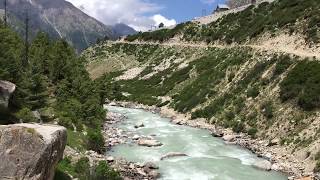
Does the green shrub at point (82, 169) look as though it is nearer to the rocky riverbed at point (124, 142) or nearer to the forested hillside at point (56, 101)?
the forested hillside at point (56, 101)

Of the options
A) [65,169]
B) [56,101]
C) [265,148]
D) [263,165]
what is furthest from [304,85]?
[65,169]

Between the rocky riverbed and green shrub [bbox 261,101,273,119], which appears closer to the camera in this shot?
the rocky riverbed

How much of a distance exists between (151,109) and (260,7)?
4365cm

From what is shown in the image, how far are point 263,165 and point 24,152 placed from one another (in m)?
23.1

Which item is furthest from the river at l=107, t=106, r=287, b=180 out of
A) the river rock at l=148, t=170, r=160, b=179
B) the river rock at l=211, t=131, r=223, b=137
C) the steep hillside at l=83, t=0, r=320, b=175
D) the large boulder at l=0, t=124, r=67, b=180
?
the large boulder at l=0, t=124, r=67, b=180

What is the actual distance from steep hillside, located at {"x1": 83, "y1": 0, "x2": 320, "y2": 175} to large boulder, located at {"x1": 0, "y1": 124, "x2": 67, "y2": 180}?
75.5 feet

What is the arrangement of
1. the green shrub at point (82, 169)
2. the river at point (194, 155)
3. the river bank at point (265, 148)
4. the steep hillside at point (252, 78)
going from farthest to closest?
the steep hillside at point (252, 78), the river bank at point (265, 148), the river at point (194, 155), the green shrub at point (82, 169)

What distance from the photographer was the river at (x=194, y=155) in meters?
36.5

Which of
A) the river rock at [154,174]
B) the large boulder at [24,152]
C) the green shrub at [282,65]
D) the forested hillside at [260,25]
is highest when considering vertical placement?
the forested hillside at [260,25]

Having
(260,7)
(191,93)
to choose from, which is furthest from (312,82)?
(260,7)

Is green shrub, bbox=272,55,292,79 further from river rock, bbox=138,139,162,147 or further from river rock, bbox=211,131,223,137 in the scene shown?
river rock, bbox=138,139,162,147

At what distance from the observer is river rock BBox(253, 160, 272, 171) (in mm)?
38203

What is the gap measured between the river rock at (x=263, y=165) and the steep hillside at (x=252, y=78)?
984 millimetres

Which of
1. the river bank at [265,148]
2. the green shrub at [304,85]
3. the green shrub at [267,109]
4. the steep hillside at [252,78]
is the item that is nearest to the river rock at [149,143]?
the river bank at [265,148]
